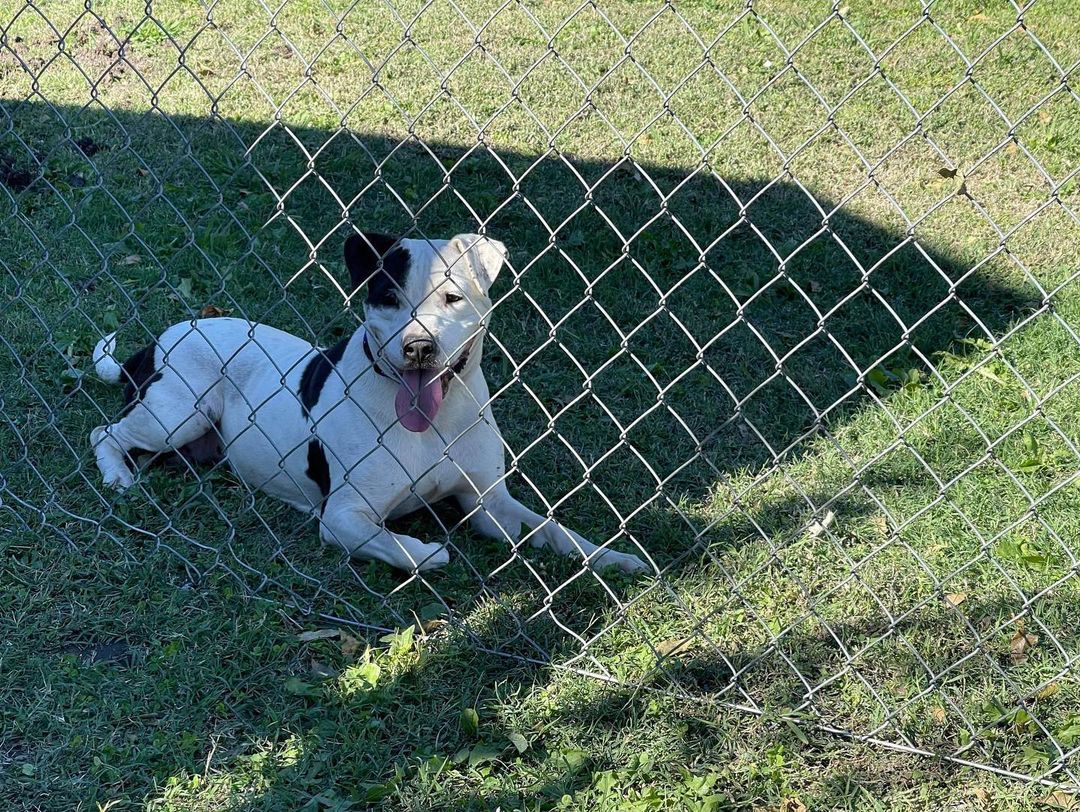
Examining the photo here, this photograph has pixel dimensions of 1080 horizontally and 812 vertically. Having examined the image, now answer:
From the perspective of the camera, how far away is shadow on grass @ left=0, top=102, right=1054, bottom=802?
344 centimetres

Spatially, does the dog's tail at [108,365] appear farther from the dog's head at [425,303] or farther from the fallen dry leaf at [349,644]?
the fallen dry leaf at [349,644]

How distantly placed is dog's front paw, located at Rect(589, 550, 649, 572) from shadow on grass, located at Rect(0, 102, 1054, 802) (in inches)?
2.8

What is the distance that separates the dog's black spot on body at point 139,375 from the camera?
4.32m

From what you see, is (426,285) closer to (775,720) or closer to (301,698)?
(301,698)

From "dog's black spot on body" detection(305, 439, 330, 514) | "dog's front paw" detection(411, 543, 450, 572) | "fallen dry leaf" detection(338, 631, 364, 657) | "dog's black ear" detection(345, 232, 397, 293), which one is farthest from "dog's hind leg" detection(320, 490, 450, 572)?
"dog's black ear" detection(345, 232, 397, 293)

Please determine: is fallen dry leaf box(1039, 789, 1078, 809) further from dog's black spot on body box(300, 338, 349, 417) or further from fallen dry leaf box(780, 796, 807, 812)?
dog's black spot on body box(300, 338, 349, 417)

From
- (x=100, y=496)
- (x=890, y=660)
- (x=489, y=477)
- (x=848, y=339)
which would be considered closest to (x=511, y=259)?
(x=848, y=339)

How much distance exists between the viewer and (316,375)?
4012 mm

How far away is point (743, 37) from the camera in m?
8.92

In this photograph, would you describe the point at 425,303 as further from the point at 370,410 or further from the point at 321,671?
the point at 321,671

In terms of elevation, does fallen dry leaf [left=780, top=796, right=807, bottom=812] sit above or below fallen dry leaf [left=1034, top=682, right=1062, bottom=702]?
below

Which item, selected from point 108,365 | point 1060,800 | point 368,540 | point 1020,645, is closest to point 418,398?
point 368,540

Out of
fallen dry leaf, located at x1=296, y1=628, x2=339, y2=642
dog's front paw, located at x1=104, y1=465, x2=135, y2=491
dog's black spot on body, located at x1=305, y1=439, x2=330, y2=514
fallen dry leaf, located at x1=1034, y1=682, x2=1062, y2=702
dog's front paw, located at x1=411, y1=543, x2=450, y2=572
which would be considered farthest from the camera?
dog's front paw, located at x1=104, y1=465, x2=135, y2=491

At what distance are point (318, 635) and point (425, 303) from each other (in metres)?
1.05
